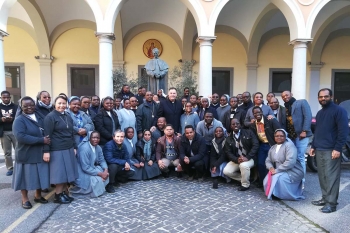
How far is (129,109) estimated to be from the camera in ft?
18.7

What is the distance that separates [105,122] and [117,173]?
98cm

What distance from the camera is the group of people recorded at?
3754mm

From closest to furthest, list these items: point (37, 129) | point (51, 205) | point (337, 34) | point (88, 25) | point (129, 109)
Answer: point (37, 129) → point (51, 205) → point (129, 109) → point (88, 25) → point (337, 34)

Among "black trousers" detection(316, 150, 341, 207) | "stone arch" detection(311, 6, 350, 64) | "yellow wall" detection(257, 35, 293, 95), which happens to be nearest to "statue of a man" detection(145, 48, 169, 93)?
"black trousers" detection(316, 150, 341, 207)

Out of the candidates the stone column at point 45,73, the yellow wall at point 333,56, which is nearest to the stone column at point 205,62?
the stone column at point 45,73

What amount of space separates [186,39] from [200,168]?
896 cm

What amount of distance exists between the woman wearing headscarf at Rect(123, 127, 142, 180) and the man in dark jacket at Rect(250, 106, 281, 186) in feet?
7.46

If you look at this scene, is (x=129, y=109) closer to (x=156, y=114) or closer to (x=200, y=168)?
(x=156, y=114)

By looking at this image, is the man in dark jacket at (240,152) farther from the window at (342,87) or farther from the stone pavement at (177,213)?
the window at (342,87)

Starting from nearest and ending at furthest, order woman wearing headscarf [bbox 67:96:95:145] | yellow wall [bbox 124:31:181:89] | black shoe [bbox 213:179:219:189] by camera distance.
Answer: woman wearing headscarf [bbox 67:96:95:145], black shoe [bbox 213:179:219:189], yellow wall [bbox 124:31:181:89]

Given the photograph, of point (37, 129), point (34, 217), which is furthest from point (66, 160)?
point (34, 217)

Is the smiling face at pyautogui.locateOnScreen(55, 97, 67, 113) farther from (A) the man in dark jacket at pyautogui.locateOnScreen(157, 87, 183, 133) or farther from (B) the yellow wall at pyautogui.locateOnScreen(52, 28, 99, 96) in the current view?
(B) the yellow wall at pyautogui.locateOnScreen(52, 28, 99, 96)

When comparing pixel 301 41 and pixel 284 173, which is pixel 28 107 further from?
pixel 301 41

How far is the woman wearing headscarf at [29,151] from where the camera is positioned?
3.60m
